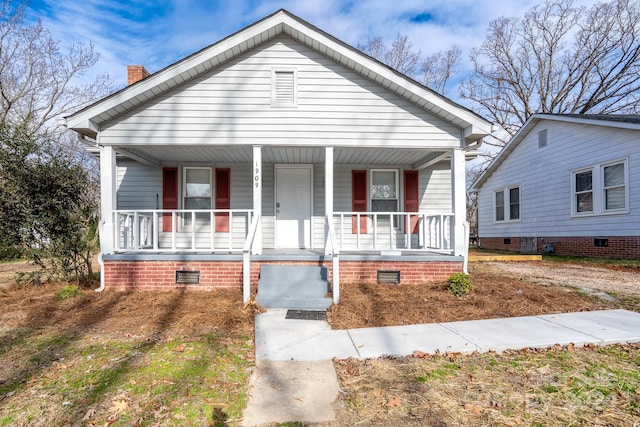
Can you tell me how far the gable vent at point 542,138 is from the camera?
13224 millimetres

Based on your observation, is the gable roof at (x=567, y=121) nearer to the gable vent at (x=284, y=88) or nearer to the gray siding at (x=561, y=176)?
the gray siding at (x=561, y=176)

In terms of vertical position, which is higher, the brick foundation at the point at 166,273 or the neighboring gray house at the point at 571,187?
the neighboring gray house at the point at 571,187

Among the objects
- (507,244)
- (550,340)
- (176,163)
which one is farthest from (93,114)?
(507,244)

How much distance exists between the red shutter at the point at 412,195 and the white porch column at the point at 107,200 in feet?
22.1

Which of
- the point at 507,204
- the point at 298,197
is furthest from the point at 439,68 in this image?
the point at 298,197

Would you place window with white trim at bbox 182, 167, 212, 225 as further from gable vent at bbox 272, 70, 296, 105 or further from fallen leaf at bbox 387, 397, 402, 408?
fallen leaf at bbox 387, 397, 402, 408

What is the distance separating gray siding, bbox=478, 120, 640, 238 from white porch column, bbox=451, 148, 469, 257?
6515 mm

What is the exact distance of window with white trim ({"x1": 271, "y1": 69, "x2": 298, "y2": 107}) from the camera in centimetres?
690

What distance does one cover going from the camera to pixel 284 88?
694 cm

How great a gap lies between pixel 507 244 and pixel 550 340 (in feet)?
43.6

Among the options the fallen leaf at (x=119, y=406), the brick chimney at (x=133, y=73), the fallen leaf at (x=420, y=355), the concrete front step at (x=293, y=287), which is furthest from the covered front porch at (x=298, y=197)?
the fallen leaf at (x=119, y=406)

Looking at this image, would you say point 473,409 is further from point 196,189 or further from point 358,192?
point 196,189

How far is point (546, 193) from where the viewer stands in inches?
520

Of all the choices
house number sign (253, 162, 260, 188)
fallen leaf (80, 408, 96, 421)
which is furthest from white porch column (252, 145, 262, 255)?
fallen leaf (80, 408, 96, 421)
